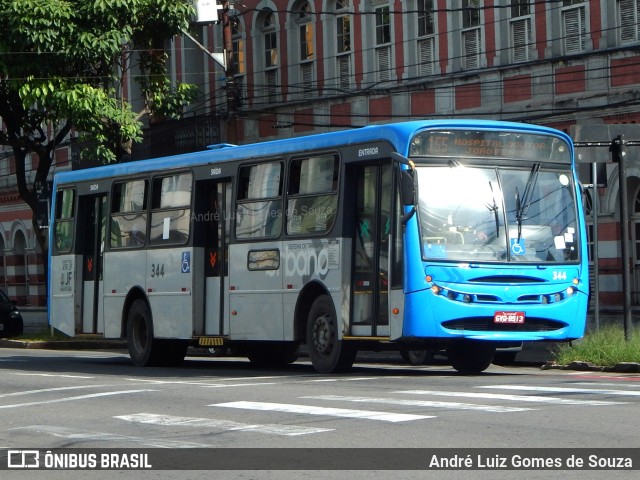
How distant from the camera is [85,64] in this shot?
1324 inches

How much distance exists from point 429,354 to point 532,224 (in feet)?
18.9

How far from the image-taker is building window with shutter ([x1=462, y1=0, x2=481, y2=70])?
3350 centimetres

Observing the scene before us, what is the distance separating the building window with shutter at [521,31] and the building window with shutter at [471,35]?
1.04m

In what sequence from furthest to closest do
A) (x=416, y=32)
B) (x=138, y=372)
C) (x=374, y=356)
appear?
(x=416, y=32)
(x=374, y=356)
(x=138, y=372)

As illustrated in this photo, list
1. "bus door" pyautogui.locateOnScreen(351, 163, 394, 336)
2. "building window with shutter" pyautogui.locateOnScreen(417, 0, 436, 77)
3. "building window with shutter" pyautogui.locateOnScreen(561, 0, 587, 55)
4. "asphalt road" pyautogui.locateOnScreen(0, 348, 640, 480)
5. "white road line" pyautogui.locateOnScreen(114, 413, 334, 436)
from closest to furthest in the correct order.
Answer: "asphalt road" pyautogui.locateOnScreen(0, 348, 640, 480) < "white road line" pyautogui.locateOnScreen(114, 413, 334, 436) < "bus door" pyautogui.locateOnScreen(351, 163, 394, 336) < "building window with shutter" pyautogui.locateOnScreen(561, 0, 587, 55) < "building window with shutter" pyautogui.locateOnScreen(417, 0, 436, 77)

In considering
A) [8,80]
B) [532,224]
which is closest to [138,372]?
[532,224]

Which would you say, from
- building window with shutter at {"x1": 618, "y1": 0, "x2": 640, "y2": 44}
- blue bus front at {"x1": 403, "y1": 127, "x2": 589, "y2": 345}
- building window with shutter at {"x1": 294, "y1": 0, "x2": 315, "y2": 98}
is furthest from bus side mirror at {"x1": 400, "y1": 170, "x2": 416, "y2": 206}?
building window with shutter at {"x1": 294, "y1": 0, "x2": 315, "y2": 98}

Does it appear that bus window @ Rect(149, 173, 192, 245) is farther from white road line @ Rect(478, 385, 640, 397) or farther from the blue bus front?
white road line @ Rect(478, 385, 640, 397)

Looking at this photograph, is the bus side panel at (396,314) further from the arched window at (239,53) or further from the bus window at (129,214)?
the arched window at (239,53)

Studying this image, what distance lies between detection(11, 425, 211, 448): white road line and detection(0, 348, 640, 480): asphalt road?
0.01 m

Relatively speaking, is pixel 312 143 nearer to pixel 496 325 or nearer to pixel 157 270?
pixel 496 325

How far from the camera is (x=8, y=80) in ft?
106

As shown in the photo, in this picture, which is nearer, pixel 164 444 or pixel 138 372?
pixel 164 444

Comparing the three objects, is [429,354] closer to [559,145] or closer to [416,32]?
[559,145]
